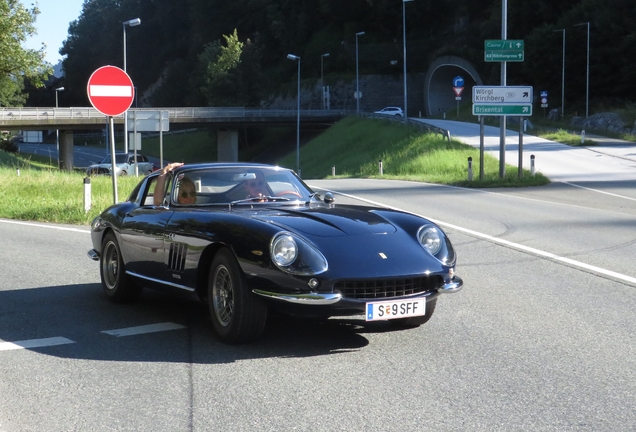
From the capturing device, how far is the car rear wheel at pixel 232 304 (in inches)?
248

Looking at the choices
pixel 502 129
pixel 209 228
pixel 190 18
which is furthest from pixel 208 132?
pixel 209 228

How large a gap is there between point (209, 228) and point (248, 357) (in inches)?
45.0

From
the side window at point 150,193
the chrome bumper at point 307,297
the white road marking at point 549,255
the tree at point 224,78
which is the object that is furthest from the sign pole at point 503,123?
the tree at point 224,78

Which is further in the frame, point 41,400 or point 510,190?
point 510,190

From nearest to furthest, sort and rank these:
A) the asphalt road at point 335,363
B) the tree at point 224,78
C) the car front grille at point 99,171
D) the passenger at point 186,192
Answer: the asphalt road at point 335,363
the passenger at point 186,192
the car front grille at point 99,171
the tree at point 224,78

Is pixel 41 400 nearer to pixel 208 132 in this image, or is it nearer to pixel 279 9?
pixel 208 132

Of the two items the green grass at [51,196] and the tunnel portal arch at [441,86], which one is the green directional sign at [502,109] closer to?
the green grass at [51,196]

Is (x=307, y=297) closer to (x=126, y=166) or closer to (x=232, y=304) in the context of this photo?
(x=232, y=304)

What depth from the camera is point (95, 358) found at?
20.3 ft

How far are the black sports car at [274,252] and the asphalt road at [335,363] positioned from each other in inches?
13.6

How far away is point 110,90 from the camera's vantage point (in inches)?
538

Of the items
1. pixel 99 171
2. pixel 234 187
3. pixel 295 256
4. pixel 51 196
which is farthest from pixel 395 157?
pixel 295 256

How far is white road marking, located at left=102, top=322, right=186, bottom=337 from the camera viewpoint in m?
7.05

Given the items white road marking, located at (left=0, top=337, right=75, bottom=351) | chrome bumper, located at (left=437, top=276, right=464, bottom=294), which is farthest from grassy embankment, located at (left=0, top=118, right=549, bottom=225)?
chrome bumper, located at (left=437, top=276, right=464, bottom=294)
